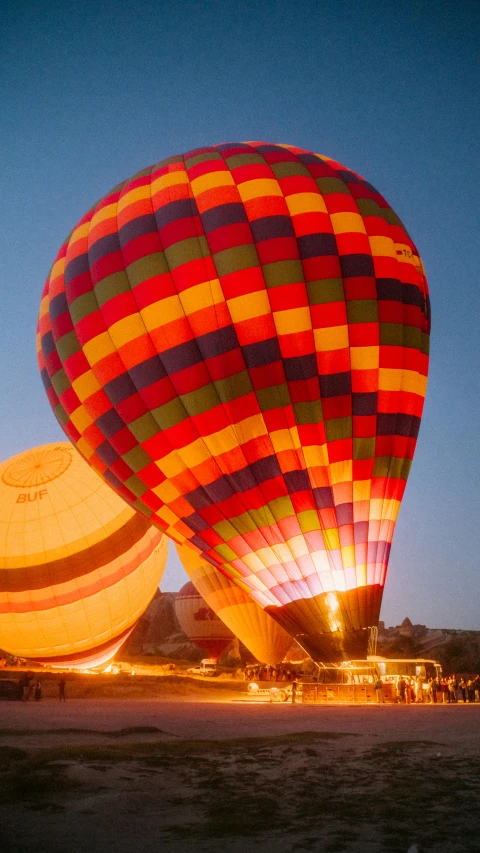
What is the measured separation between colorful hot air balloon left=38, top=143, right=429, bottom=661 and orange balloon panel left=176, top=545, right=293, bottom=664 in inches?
397

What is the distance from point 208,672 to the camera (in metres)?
28.1

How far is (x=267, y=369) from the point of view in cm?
999

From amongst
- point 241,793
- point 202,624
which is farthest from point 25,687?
point 202,624

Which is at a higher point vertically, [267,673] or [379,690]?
[379,690]

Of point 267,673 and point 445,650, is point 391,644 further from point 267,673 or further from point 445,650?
point 267,673

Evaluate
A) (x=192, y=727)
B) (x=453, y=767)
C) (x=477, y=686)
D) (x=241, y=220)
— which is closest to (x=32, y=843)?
(x=453, y=767)

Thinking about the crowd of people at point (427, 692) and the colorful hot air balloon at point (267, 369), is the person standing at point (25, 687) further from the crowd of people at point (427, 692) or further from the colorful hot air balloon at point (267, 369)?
the crowd of people at point (427, 692)

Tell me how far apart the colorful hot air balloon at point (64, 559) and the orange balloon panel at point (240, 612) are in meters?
3.63

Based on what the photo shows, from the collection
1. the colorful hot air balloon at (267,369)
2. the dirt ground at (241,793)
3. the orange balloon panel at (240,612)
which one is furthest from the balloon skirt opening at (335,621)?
the orange balloon panel at (240,612)

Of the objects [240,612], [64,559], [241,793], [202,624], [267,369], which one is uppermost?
[267,369]

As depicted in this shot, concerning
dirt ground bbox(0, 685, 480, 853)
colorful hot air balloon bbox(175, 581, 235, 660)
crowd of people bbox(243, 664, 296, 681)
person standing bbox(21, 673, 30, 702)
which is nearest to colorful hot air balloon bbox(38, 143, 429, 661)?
dirt ground bbox(0, 685, 480, 853)

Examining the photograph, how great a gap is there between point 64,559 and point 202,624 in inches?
769

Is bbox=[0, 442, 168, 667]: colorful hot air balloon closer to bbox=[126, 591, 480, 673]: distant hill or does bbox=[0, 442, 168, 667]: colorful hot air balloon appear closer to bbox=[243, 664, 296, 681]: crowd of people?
bbox=[243, 664, 296, 681]: crowd of people

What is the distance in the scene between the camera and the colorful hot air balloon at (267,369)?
1008 cm
